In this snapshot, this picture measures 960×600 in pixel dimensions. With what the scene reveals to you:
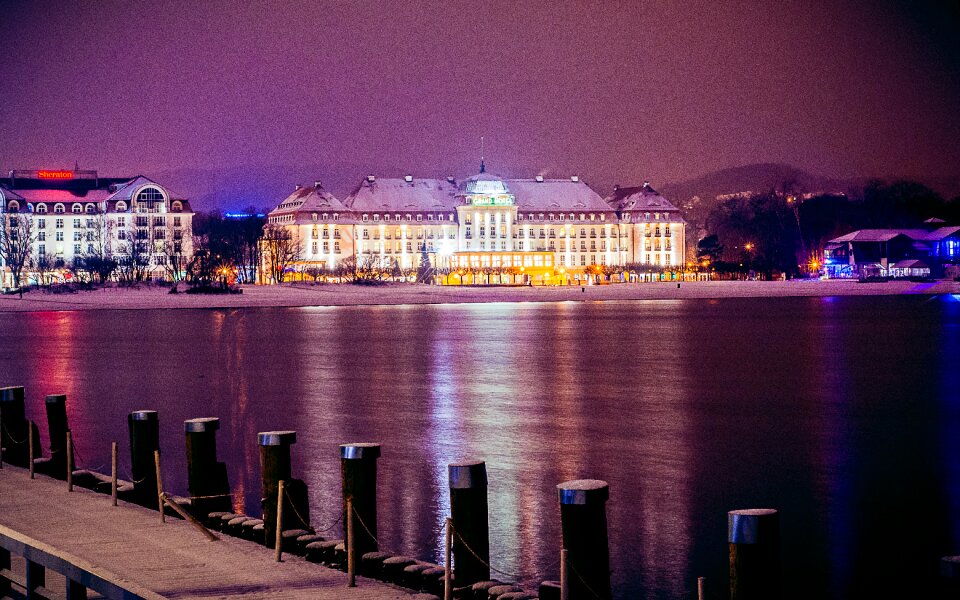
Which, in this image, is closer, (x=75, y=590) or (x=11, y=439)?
(x=75, y=590)

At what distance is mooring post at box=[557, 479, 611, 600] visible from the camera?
35.4 feet

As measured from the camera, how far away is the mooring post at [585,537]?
1080 cm

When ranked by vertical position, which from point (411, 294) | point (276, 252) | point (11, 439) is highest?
point (276, 252)

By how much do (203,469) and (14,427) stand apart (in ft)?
21.8

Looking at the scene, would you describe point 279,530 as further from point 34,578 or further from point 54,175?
point 54,175

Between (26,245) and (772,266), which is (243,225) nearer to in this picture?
(26,245)

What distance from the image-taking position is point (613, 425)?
3138 centimetres

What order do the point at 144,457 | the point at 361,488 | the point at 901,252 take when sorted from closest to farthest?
the point at 361,488
the point at 144,457
the point at 901,252

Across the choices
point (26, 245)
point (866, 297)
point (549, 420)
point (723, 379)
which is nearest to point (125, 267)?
point (26, 245)

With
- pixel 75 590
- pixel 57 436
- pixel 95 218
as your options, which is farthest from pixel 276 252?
pixel 75 590

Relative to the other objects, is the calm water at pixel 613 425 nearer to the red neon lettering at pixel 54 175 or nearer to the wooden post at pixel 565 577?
the wooden post at pixel 565 577

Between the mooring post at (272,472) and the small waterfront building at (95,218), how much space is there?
15629 cm

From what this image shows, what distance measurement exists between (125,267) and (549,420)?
130m

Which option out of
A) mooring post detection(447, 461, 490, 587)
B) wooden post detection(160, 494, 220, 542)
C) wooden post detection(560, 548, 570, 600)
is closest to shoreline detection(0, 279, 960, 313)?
wooden post detection(160, 494, 220, 542)
